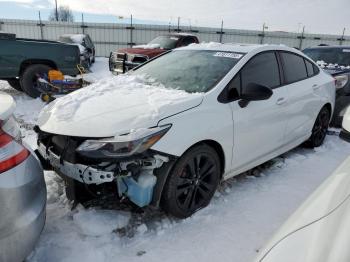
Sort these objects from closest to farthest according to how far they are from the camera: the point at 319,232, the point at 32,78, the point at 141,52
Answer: the point at 319,232 < the point at 32,78 < the point at 141,52

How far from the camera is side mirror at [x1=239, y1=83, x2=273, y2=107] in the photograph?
3129mm

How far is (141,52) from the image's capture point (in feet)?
34.3

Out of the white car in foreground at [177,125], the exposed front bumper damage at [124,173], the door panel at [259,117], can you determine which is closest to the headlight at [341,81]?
the white car in foreground at [177,125]

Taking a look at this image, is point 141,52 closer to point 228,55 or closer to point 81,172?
point 228,55

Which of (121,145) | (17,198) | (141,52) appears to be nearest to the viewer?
(17,198)

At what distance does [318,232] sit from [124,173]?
1.53 m

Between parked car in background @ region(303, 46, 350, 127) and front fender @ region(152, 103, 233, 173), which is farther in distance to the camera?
parked car in background @ region(303, 46, 350, 127)

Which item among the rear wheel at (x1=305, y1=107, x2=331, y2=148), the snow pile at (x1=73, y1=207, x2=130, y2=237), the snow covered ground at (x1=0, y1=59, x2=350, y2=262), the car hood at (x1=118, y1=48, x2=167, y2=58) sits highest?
the car hood at (x1=118, y1=48, x2=167, y2=58)

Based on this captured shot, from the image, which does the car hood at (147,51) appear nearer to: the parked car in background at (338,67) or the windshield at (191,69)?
the parked car in background at (338,67)

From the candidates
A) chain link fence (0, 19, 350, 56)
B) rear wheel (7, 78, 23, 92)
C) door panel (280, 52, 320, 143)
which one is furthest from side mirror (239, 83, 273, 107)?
chain link fence (0, 19, 350, 56)

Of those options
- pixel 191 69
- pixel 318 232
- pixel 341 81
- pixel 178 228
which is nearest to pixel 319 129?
pixel 341 81

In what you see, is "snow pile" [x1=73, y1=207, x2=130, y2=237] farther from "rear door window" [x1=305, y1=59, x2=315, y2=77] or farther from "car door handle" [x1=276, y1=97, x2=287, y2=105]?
"rear door window" [x1=305, y1=59, x2=315, y2=77]

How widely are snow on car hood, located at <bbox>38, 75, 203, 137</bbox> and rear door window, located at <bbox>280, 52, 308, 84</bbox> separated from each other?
1614 mm

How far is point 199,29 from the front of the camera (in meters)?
21.4
